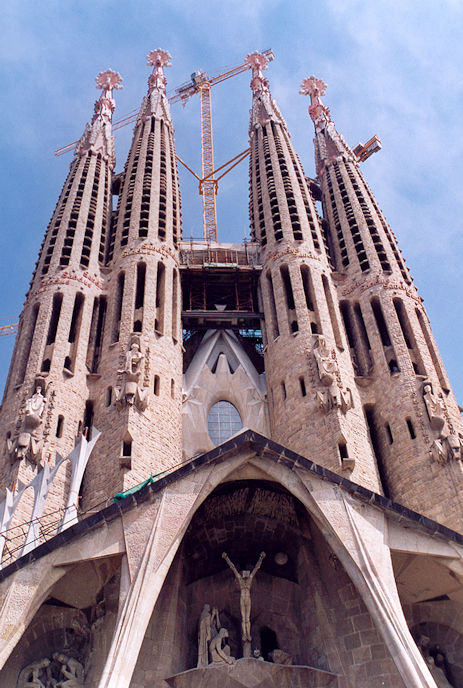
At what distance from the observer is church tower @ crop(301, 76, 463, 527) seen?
73.3 feet

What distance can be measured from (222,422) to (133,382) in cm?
519

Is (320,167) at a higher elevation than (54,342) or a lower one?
higher

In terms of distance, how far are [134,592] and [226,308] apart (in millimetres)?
20655

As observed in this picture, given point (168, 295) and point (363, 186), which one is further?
point (363, 186)

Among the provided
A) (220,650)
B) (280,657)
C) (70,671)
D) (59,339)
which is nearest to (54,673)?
(70,671)

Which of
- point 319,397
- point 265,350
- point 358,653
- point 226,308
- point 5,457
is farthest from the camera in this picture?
point 226,308

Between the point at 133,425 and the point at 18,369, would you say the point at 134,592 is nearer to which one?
the point at 133,425

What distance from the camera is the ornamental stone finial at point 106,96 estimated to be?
43.6m

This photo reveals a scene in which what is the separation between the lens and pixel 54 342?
25984 mm

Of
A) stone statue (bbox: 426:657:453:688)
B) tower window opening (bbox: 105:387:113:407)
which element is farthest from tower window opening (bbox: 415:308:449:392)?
tower window opening (bbox: 105:387:113:407)

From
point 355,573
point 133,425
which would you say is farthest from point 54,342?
point 355,573

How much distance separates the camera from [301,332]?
27.4 meters

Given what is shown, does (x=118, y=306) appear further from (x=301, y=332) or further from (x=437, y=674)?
(x=437, y=674)

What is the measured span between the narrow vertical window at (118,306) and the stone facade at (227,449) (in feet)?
0.19
